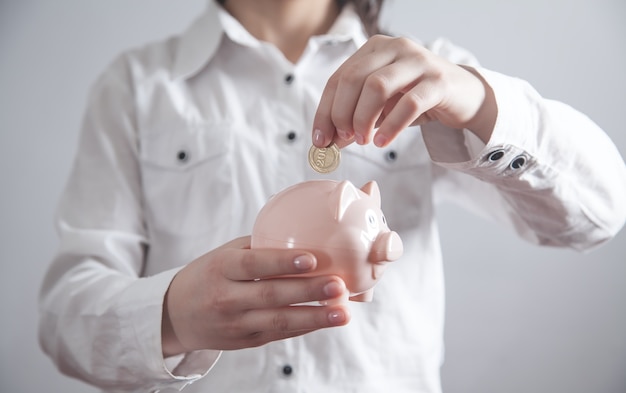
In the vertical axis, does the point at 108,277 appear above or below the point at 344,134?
below

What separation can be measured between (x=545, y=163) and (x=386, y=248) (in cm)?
29

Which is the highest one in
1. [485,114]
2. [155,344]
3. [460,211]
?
[485,114]

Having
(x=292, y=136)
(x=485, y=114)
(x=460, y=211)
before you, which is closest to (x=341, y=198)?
(x=485, y=114)

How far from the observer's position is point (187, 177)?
34.1 inches

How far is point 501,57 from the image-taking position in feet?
3.94

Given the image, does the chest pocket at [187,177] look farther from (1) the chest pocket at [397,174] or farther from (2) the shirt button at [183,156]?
(1) the chest pocket at [397,174]

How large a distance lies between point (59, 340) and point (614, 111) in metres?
1.05

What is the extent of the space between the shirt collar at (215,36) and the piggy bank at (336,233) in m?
0.41

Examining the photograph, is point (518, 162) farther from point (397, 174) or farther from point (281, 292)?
point (281, 292)

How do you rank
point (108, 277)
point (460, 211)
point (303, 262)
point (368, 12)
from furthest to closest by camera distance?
point (460, 211), point (368, 12), point (108, 277), point (303, 262)

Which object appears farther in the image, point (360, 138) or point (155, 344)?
point (155, 344)

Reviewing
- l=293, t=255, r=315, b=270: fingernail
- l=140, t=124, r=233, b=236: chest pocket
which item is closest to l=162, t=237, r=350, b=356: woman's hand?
l=293, t=255, r=315, b=270: fingernail

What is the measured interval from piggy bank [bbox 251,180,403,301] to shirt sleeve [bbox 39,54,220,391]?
0.18 metres

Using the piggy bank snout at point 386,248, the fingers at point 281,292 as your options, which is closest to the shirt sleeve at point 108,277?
the fingers at point 281,292
